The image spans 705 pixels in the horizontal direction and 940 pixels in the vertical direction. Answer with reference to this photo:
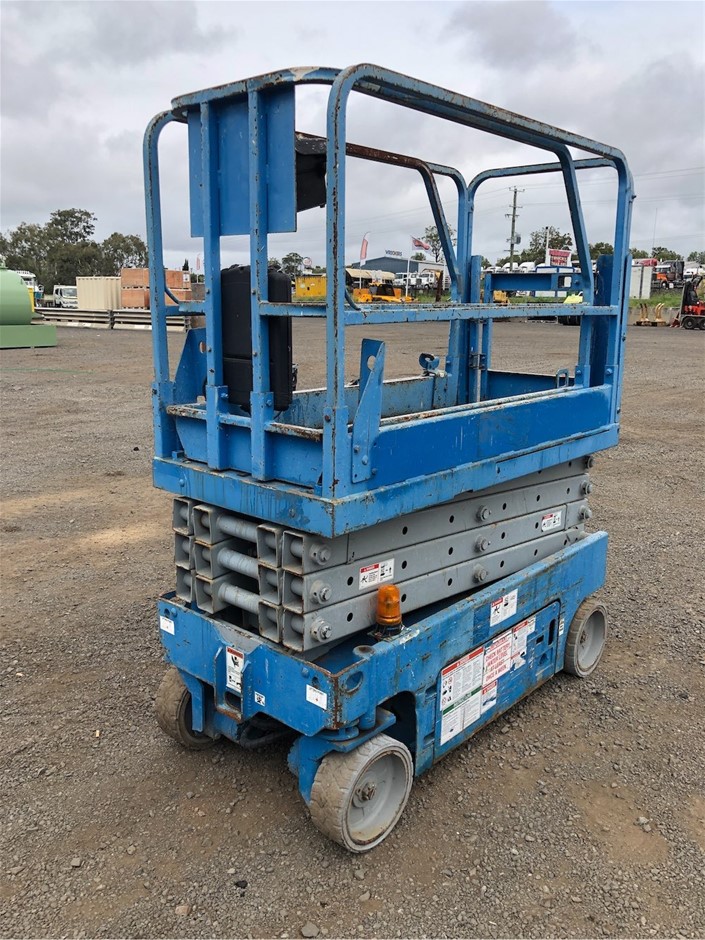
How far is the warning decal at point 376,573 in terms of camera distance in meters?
2.70

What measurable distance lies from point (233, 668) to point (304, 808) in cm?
63

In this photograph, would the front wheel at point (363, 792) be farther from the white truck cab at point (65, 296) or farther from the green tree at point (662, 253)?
the green tree at point (662, 253)

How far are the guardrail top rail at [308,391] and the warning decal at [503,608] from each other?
54 cm

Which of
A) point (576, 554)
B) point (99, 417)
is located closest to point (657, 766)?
point (576, 554)

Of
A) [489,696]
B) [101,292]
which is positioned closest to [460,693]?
[489,696]

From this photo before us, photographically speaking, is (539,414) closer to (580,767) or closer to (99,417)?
(580,767)

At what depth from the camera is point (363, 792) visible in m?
2.66

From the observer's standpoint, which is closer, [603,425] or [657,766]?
[657,766]

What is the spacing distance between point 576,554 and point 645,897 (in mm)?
1593

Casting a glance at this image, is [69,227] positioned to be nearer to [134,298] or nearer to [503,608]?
[134,298]

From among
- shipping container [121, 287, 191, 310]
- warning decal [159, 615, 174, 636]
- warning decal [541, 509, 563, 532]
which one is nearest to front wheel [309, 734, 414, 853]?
warning decal [159, 615, 174, 636]

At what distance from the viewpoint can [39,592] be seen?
4773 mm

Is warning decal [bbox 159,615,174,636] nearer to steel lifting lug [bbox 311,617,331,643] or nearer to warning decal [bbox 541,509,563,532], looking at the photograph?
steel lifting lug [bbox 311,617,331,643]

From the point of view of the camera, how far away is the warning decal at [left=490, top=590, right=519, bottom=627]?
10.4 ft
